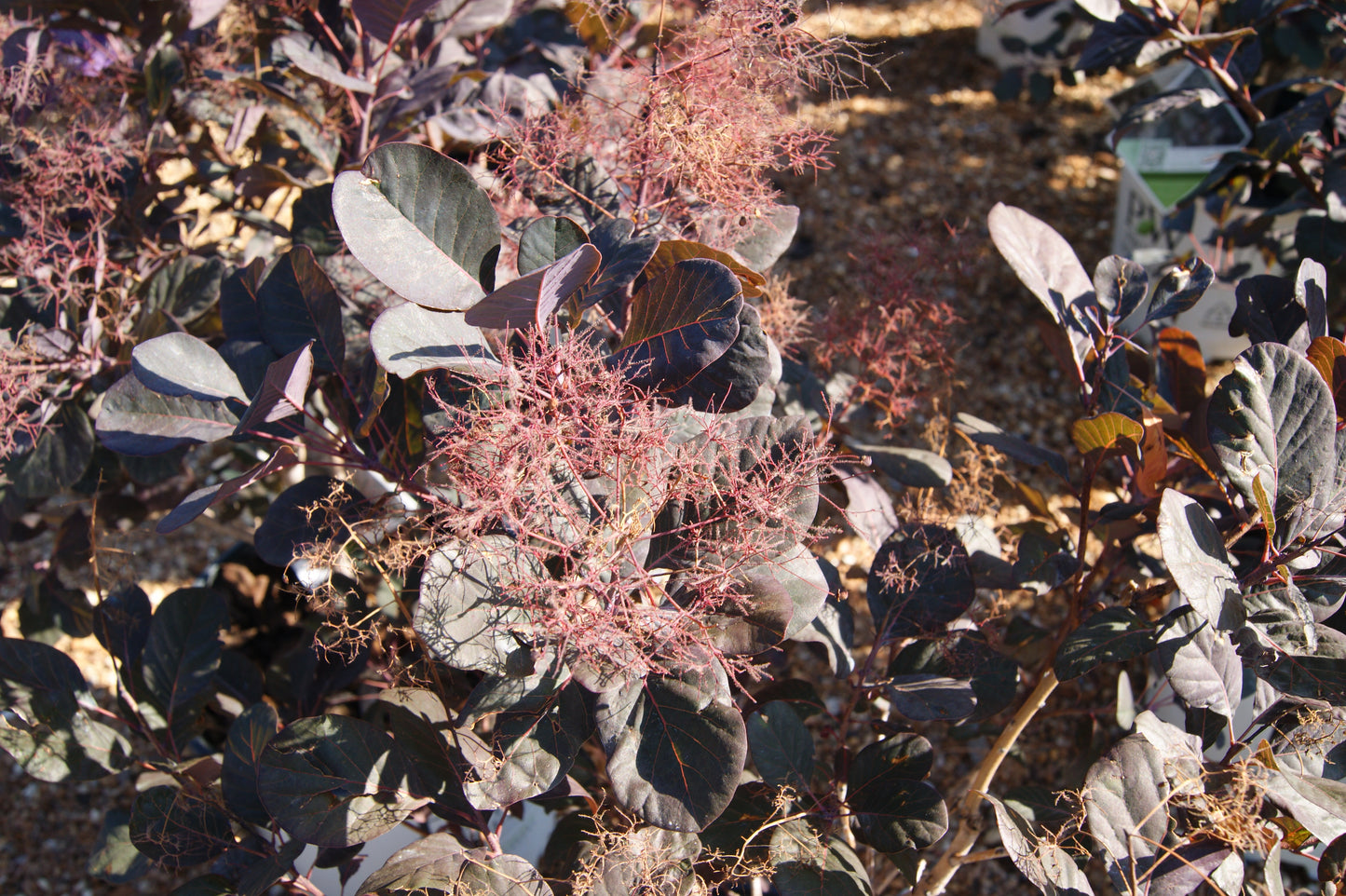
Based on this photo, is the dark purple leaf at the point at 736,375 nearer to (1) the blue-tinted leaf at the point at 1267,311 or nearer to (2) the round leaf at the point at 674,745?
(2) the round leaf at the point at 674,745

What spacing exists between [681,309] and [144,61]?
3.98 ft

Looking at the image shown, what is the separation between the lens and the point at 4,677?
3.52ft

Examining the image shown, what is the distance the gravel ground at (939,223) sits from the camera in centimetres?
170

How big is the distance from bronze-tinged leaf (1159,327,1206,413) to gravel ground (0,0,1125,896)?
58 centimetres

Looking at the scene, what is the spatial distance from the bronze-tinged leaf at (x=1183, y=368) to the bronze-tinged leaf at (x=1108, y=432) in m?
0.36

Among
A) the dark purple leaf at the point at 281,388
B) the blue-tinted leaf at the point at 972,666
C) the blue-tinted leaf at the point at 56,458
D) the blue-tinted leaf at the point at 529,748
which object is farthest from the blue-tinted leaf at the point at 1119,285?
the blue-tinted leaf at the point at 56,458

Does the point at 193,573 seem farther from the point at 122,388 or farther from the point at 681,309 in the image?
the point at 681,309

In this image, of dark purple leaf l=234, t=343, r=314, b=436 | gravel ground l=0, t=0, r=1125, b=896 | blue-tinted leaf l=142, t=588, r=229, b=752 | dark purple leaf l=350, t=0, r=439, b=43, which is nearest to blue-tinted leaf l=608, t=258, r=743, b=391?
dark purple leaf l=234, t=343, r=314, b=436

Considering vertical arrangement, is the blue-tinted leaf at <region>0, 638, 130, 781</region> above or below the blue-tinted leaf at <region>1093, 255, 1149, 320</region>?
below

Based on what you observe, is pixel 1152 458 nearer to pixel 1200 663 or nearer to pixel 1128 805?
pixel 1200 663

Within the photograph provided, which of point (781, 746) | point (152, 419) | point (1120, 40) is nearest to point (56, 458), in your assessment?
point (152, 419)

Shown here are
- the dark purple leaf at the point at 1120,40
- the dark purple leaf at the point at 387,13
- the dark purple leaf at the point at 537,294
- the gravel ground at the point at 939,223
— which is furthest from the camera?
the gravel ground at the point at 939,223

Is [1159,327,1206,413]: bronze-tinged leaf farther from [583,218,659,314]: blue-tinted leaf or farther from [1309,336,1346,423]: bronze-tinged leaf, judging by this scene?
[583,218,659,314]: blue-tinted leaf

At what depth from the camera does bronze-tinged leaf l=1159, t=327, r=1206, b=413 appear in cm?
121
